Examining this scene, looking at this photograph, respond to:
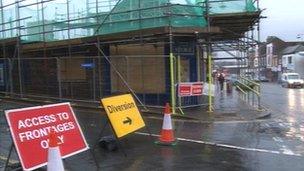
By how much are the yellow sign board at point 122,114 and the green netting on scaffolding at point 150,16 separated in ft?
23.5

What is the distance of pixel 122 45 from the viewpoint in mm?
22281

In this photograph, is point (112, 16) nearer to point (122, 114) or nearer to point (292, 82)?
point (122, 114)

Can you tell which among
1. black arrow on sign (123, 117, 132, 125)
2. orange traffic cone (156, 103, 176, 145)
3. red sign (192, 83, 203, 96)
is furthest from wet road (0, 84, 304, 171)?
red sign (192, 83, 203, 96)

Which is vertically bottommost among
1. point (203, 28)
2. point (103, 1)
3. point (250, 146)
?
point (250, 146)

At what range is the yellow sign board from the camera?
1111 centimetres

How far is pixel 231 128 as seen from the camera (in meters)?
15.6

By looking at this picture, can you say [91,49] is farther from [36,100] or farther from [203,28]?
[203,28]

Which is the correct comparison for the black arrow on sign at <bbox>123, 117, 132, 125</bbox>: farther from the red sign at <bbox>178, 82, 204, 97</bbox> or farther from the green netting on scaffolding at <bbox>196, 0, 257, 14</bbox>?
the green netting on scaffolding at <bbox>196, 0, 257, 14</bbox>

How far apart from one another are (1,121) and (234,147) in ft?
27.4

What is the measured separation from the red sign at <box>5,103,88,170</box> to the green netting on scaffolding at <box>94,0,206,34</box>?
10.2 meters

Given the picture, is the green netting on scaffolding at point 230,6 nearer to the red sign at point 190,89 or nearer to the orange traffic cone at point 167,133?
the red sign at point 190,89

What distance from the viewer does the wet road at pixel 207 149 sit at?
32.7ft

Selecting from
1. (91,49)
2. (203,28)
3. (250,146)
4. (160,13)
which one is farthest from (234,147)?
(91,49)

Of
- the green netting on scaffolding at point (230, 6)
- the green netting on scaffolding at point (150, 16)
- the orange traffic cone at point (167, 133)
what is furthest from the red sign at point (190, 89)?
the orange traffic cone at point (167, 133)
